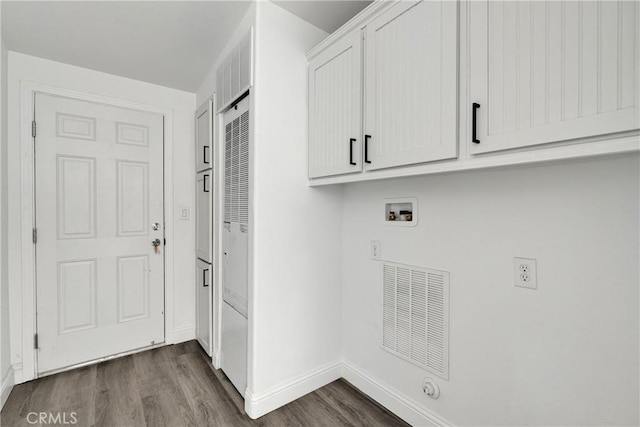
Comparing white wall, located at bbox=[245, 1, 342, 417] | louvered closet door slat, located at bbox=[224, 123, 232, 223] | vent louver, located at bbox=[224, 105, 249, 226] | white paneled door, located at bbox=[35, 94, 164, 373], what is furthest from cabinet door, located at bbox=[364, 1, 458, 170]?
white paneled door, located at bbox=[35, 94, 164, 373]

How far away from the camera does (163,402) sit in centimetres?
203

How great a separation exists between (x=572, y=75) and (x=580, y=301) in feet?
2.78

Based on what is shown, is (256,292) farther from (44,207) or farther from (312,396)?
(44,207)

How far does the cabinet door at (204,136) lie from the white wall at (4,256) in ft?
4.32

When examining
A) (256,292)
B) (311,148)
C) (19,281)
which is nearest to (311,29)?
(311,148)

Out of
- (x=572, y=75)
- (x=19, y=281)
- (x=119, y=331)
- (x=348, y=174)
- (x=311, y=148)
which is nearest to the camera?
(x=572, y=75)

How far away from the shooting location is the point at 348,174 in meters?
1.76

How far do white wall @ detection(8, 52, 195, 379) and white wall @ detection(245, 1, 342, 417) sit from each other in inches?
58.0

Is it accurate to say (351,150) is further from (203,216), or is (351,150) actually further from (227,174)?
(203,216)

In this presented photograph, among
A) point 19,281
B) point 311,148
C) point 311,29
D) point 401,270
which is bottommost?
point 19,281

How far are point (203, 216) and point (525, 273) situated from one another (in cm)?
246

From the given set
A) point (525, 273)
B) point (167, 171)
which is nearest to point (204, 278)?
point (167, 171)

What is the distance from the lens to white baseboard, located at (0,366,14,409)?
1998 mm

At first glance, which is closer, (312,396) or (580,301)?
(580,301)
